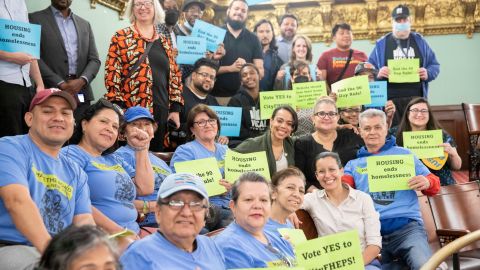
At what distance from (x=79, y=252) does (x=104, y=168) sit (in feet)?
5.08

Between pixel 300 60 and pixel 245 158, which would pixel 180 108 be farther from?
pixel 300 60

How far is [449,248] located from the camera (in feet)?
8.70

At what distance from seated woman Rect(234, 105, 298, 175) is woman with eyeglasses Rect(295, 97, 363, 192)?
117 millimetres

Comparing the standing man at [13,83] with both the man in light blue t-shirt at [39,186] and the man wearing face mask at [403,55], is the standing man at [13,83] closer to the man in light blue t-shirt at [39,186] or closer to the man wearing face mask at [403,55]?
the man in light blue t-shirt at [39,186]

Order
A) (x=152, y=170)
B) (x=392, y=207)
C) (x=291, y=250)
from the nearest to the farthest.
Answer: (x=291, y=250), (x=152, y=170), (x=392, y=207)

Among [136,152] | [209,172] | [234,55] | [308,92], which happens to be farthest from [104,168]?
[234,55]

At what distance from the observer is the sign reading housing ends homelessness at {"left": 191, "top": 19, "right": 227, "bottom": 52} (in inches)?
220

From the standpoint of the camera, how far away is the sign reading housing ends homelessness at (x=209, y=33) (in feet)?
18.3

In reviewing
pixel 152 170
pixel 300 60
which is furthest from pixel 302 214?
pixel 300 60

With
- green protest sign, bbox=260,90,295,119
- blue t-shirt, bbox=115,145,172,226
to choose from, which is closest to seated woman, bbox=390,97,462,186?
green protest sign, bbox=260,90,295,119

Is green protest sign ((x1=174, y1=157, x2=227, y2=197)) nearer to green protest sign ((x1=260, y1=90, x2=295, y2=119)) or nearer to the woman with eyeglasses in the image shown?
the woman with eyeglasses

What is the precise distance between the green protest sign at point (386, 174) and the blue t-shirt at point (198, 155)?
103cm

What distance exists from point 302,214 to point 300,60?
8.39 ft

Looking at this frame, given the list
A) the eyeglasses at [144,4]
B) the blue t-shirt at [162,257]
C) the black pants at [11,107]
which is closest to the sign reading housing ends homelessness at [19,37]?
the black pants at [11,107]
